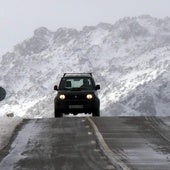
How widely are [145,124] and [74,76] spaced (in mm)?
→ 7583

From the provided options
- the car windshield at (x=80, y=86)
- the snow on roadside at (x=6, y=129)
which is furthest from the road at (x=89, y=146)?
the car windshield at (x=80, y=86)

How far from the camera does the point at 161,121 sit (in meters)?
23.7

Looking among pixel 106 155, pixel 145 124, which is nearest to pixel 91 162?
pixel 106 155

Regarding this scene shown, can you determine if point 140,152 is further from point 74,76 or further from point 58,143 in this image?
point 74,76

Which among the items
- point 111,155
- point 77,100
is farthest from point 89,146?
point 77,100

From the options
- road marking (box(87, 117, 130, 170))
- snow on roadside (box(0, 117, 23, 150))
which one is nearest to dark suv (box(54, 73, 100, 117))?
snow on roadside (box(0, 117, 23, 150))

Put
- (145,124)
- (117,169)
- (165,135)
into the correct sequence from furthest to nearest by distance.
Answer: (145,124), (165,135), (117,169)

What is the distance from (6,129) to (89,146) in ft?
17.7

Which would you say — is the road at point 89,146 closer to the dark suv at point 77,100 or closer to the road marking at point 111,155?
the road marking at point 111,155

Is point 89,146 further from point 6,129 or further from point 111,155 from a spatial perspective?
point 6,129

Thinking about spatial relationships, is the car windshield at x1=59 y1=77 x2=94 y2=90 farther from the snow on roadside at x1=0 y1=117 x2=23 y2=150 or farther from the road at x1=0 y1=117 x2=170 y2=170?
the snow on roadside at x1=0 y1=117 x2=23 y2=150

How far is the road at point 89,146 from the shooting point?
12.2 metres

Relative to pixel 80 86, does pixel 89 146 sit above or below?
below

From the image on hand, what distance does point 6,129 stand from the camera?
795 inches
